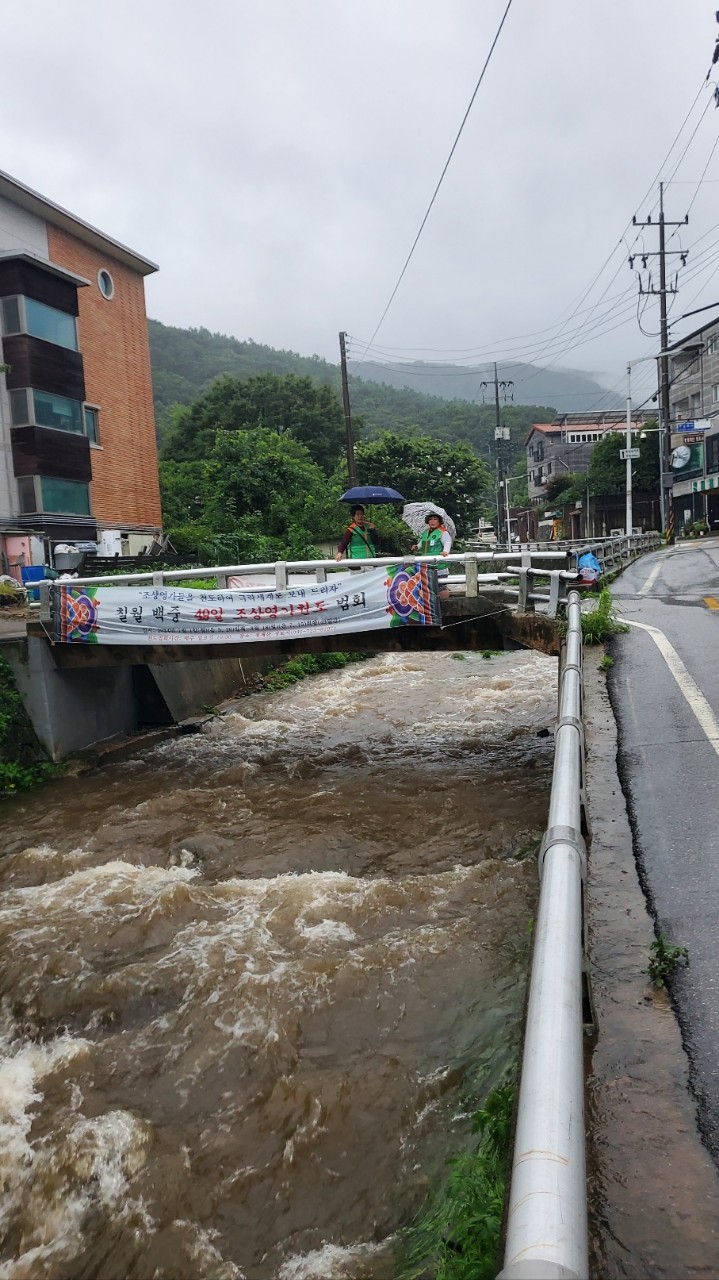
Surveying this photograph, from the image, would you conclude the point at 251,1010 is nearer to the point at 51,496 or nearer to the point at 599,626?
the point at 599,626

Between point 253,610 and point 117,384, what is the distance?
25041mm

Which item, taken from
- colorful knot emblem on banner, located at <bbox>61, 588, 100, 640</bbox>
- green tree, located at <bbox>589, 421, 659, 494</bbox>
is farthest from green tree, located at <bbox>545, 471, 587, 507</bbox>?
colorful knot emblem on banner, located at <bbox>61, 588, 100, 640</bbox>

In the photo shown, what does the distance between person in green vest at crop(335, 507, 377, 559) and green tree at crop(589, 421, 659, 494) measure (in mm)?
45224

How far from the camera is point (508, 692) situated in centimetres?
1584

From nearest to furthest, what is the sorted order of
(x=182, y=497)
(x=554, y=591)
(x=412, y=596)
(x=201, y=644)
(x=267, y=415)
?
(x=554, y=591), (x=412, y=596), (x=201, y=644), (x=182, y=497), (x=267, y=415)

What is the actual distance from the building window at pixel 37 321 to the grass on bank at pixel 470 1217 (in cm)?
2838

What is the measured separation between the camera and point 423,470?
41469 millimetres

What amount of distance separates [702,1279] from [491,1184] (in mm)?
1127

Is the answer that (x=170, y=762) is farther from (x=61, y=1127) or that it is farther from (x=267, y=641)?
(x=61, y=1127)

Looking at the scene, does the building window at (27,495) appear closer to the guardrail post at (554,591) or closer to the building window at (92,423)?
the building window at (92,423)

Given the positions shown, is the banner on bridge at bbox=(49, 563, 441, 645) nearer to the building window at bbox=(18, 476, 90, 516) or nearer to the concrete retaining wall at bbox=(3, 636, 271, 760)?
the concrete retaining wall at bbox=(3, 636, 271, 760)

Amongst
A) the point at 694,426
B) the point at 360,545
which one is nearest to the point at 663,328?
the point at 694,426

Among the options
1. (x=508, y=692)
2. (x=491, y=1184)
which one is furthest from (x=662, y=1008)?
(x=508, y=692)

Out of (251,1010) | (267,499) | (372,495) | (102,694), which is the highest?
(267,499)
